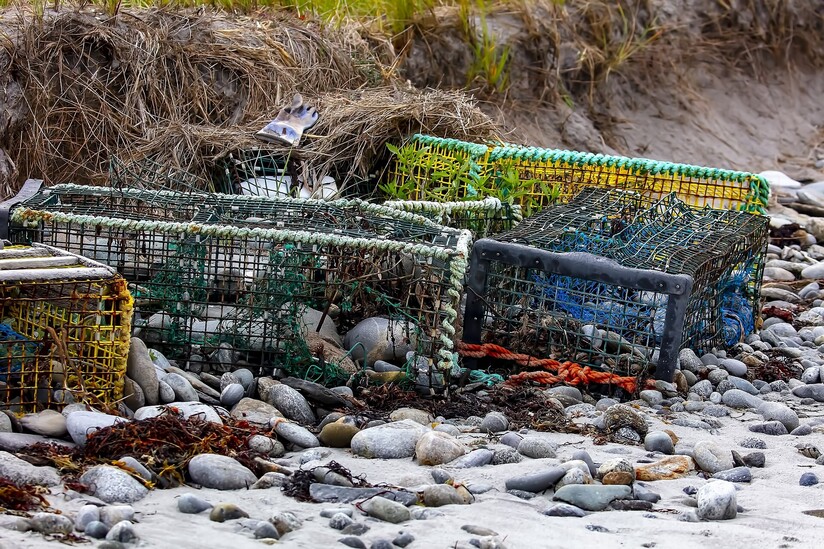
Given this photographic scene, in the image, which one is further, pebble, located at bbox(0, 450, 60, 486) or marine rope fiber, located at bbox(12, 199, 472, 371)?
marine rope fiber, located at bbox(12, 199, 472, 371)

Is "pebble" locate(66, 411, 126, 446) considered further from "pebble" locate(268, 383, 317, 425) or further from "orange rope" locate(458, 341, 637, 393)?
"orange rope" locate(458, 341, 637, 393)

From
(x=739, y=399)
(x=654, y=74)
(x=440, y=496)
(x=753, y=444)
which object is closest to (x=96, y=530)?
(x=440, y=496)

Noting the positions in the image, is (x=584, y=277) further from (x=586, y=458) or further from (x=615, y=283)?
(x=586, y=458)

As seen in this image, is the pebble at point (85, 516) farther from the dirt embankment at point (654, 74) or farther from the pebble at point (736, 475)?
the dirt embankment at point (654, 74)

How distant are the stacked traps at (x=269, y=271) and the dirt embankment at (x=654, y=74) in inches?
156

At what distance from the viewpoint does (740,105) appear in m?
12.9

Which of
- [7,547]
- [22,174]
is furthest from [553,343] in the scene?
[22,174]

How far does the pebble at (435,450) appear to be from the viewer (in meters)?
3.78

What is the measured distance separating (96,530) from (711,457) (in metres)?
2.09

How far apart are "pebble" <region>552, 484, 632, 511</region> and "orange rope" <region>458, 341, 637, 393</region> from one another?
50.3 inches

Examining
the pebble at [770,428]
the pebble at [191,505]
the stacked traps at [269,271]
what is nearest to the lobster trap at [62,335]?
the stacked traps at [269,271]

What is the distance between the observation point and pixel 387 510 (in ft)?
10.7

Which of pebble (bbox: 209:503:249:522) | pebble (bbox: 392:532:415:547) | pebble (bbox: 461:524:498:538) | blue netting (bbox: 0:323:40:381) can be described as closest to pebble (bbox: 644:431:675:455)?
pebble (bbox: 461:524:498:538)

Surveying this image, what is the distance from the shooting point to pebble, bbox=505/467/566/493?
140 inches
